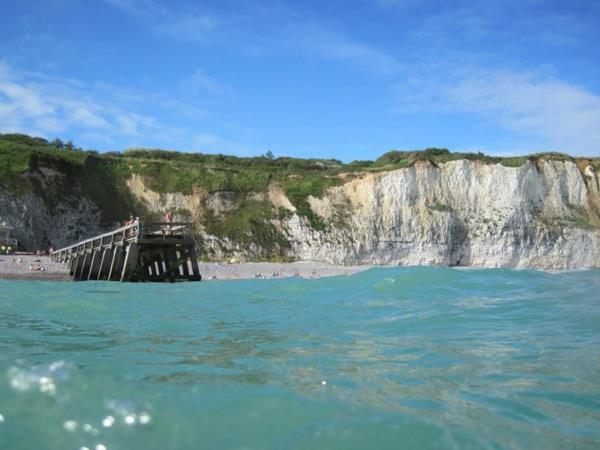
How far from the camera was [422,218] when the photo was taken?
54.0 metres

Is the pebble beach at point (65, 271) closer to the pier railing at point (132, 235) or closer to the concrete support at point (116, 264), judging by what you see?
the pier railing at point (132, 235)

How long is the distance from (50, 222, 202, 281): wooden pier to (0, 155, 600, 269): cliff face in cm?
1924

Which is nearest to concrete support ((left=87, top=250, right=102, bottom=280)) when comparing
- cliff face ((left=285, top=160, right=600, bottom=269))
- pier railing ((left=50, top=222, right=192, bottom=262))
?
pier railing ((left=50, top=222, right=192, bottom=262))

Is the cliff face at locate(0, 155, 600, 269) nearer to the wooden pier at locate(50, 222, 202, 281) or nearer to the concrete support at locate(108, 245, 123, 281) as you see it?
the wooden pier at locate(50, 222, 202, 281)

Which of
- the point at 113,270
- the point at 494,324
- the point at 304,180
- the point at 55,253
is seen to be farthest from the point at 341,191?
the point at 494,324

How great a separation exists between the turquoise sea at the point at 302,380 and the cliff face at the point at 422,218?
134 ft

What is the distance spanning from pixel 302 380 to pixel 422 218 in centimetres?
4988

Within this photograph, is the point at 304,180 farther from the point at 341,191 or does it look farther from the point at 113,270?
the point at 113,270

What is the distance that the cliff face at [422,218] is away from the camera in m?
52.3

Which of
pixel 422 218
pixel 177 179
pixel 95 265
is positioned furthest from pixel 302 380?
pixel 177 179

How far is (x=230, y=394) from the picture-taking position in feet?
16.0

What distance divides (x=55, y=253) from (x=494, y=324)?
35283 millimetres

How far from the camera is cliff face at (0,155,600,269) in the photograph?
52.3 m

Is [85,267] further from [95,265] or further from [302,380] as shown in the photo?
[302,380]
